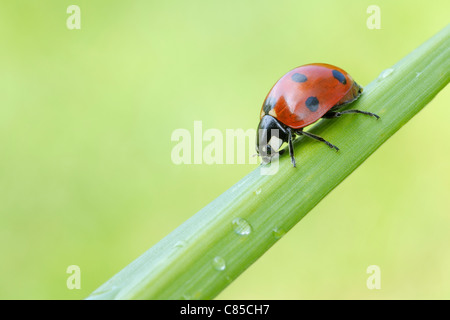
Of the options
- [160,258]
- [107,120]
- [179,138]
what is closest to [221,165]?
[179,138]

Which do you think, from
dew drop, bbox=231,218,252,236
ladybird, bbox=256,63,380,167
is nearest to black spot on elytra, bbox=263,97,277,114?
ladybird, bbox=256,63,380,167

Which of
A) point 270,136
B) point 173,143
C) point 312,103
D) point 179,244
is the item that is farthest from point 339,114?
point 173,143

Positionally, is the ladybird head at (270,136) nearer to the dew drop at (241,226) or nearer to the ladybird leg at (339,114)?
the ladybird leg at (339,114)

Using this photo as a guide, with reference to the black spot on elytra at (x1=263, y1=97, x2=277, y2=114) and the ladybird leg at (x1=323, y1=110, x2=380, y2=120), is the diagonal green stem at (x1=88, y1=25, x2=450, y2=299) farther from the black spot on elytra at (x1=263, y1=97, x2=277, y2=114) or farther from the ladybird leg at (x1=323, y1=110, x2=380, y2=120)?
the black spot on elytra at (x1=263, y1=97, x2=277, y2=114)

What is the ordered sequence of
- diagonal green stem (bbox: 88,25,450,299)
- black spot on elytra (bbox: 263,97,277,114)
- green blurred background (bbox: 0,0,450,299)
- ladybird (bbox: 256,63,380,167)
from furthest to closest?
1. green blurred background (bbox: 0,0,450,299)
2. black spot on elytra (bbox: 263,97,277,114)
3. ladybird (bbox: 256,63,380,167)
4. diagonal green stem (bbox: 88,25,450,299)
